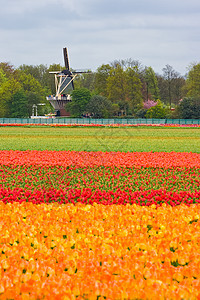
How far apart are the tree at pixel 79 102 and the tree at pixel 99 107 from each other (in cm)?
91

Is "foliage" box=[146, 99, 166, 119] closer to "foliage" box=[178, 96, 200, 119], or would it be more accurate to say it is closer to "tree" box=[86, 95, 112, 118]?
"foliage" box=[178, 96, 200, 119]

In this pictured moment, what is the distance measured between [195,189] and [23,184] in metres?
4.80

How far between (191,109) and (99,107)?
641 inches

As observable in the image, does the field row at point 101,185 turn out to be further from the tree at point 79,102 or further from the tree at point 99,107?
the tree at point 99,107

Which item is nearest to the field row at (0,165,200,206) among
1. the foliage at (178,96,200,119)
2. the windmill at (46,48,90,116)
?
the foliage at (178,96,200,119)

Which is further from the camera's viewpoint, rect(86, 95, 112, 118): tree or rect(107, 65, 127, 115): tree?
rect(107, 65, 127, 115): tree

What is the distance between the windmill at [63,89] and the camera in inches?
2896

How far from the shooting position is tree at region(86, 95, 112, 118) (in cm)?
6944

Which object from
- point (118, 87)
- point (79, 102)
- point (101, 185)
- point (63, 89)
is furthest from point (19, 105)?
point (101, 185)

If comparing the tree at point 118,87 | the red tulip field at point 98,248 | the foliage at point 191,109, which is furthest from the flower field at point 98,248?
the tree at point 118,87

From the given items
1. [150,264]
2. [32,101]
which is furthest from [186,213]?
[32,101]

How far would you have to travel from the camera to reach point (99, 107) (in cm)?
6975

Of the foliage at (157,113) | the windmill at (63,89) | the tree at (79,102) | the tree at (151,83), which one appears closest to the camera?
the foliage at (157,113)

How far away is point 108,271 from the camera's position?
12.8ft
